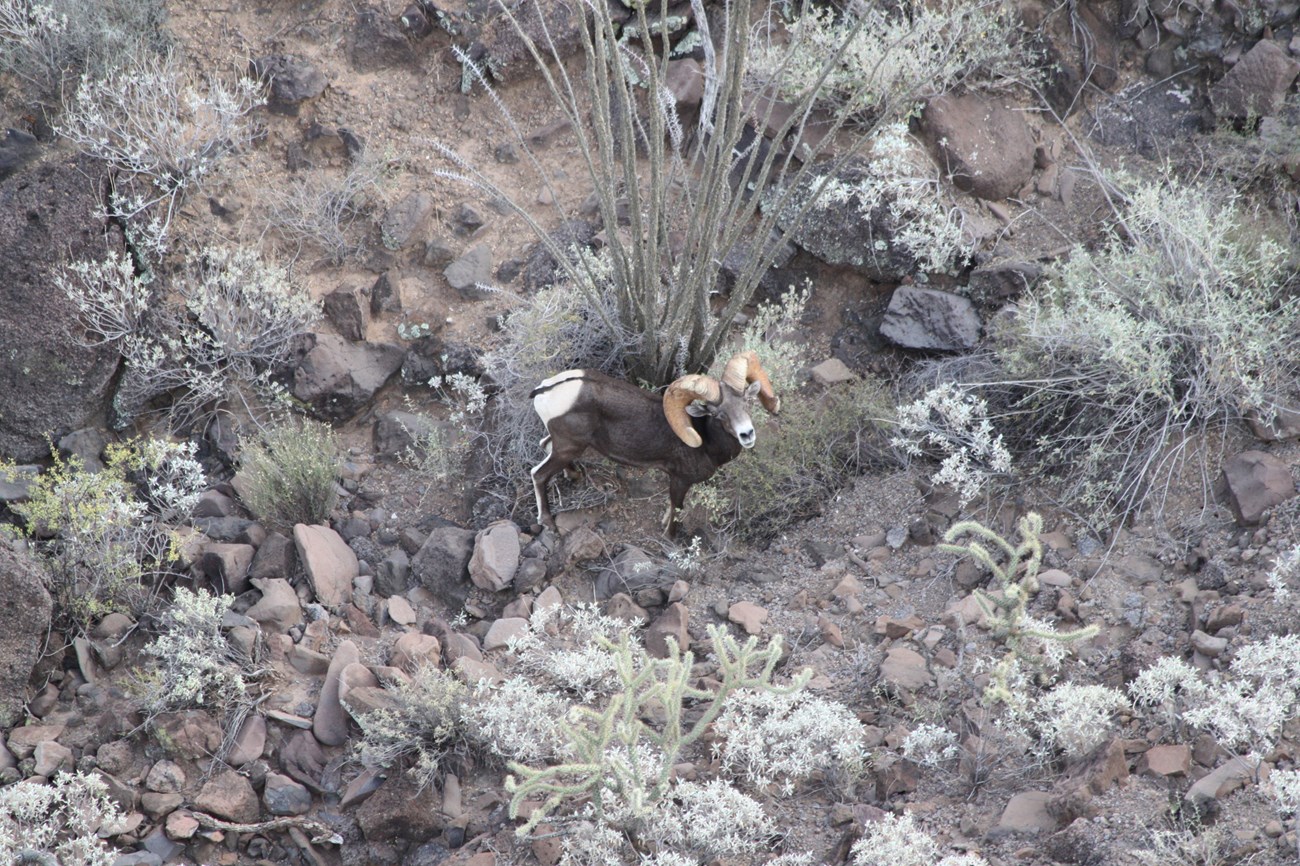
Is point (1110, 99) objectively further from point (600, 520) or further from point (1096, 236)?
point (600, 520)

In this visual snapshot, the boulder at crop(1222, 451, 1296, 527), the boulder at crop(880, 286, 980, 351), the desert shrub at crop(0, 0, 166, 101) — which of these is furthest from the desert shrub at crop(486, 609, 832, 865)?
the desert shrub at crop(0, 0, 166, 101)

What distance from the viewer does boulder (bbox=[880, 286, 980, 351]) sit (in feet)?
20.4

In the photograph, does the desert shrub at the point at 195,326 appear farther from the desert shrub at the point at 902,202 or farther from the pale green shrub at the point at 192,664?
the desert shrub at the point at 902,202

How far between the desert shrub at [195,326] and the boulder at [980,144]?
3.90 m

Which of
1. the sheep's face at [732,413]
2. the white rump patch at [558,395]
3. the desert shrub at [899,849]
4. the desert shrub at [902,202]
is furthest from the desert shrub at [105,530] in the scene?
the desert shrub at [902,202]

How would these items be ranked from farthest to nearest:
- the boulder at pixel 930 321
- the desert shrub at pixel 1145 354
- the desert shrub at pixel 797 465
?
the boulder at pixel 930 321 < the desert shrub at pixel 797 465 < the desert shrub at pixel 1145 354

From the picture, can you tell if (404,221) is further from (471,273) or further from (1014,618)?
(1014,618)

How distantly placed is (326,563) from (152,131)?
9.51ft

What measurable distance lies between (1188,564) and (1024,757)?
→ 1.37m

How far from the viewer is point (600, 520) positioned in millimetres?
5867

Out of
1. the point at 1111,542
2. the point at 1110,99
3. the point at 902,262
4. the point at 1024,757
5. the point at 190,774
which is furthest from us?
the point at 1110,99

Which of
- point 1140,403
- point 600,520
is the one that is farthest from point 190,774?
point 1140,403

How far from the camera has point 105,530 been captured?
5.16 metres

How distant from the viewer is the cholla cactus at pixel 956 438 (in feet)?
17.8
